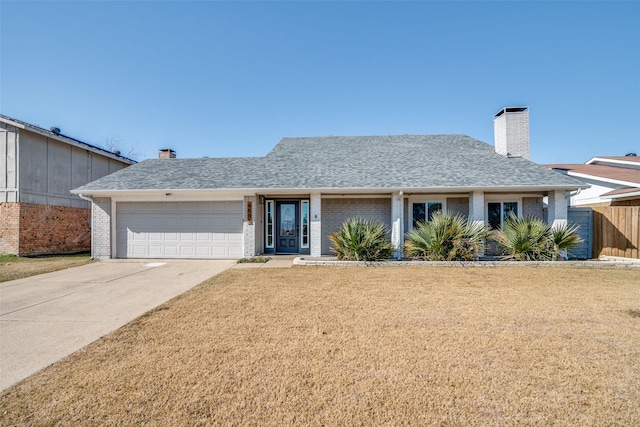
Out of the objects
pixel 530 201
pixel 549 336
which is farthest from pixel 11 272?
pixel 530 201

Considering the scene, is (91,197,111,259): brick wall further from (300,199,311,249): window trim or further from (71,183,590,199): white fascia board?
(300,199,311,249): window trim

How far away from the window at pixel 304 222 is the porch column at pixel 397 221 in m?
3.72

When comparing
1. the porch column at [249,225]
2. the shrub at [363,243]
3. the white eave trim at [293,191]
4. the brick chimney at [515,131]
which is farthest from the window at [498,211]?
the porch column at [249,225]

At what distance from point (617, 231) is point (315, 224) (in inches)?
455

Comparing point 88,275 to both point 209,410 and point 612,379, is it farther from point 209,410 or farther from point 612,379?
point 612,379

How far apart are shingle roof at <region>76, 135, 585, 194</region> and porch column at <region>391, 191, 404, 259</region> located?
637 mm

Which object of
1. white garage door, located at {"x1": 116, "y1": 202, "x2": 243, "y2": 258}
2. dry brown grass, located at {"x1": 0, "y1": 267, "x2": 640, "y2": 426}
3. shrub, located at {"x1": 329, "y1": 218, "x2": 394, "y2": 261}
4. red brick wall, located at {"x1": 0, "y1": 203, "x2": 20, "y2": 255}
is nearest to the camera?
dry brown grass, located at {"x1": 0, "y1": 267, "x2": 640, "y2": 426}

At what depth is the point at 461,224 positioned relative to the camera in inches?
431

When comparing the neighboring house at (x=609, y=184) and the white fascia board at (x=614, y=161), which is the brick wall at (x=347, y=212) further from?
the white fascia board at (x=614, y=161)

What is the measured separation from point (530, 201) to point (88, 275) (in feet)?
54.2

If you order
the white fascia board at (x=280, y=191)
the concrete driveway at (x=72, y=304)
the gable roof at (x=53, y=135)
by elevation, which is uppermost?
the gable roof at (x=53, y=135)

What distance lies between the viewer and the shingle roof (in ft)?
39.3

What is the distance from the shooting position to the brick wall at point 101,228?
12.6 metres

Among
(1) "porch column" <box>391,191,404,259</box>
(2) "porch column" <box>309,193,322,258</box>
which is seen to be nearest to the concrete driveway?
(2) "porch column" <box>309,193,322,258</box>
